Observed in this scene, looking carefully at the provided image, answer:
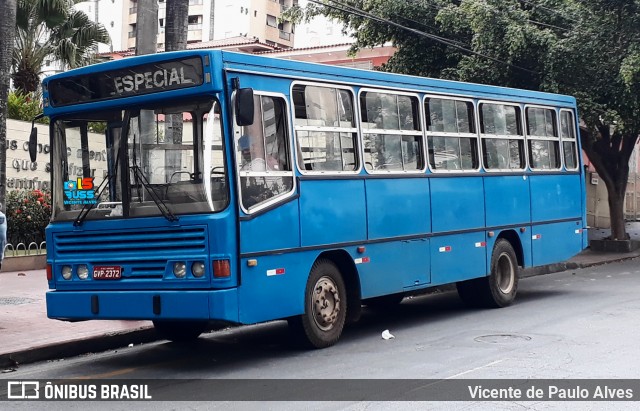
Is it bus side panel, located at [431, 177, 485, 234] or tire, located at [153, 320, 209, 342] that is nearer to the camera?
tire, located at [153, 320, 209, 342]

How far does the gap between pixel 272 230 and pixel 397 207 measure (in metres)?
2.53

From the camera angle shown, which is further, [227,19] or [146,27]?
[227,19]

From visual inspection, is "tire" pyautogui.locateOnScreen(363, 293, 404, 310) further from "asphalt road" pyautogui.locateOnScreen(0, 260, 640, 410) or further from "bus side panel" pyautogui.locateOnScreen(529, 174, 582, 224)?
"bus side panel" pyautogui.locateOnScreen(529, 174, 582, 224)

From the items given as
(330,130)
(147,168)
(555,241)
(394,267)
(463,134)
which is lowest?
(394,267)

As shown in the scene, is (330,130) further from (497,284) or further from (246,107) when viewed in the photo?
(497,284)

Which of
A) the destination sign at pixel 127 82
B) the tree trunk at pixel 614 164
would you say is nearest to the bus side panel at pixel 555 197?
the destination sign at pixel 127 82

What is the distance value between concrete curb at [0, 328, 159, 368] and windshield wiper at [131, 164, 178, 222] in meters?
2.45

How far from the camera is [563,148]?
1559 cm

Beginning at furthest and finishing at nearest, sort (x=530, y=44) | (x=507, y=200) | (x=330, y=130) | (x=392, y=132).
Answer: (x=530, y=44) < (x=507, y=200) < (x=392, y=132) < (x=330, y=130)

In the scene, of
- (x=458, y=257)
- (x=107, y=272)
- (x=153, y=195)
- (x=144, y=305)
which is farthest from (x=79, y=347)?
(x=458, y=257)

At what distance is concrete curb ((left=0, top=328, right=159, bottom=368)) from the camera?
9.64 m

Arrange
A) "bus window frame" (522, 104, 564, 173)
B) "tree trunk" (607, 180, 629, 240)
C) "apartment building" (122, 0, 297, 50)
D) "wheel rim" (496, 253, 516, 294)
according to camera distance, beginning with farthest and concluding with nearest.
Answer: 1. "apartment building" (122, 0, 297, 50)
2. "tree trunk" (607, 180, 629, 240)
3. "bus window frame" (522, 104, 564, 173)
4. "wheel rim" (496, 253, 516, 294)

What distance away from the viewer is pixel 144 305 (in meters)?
8.79

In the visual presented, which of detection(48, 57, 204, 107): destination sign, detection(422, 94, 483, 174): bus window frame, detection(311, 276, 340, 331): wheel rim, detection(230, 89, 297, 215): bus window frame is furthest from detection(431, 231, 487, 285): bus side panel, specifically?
detection(48, 57, 204, 107): destination sign
